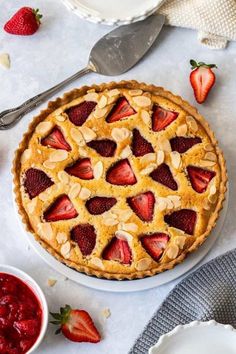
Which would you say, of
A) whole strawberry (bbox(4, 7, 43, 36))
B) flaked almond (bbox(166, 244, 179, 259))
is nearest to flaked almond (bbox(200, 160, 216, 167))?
flaked almond (bbox(166, 244, 179, 259))

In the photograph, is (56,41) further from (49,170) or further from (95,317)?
(95,317)

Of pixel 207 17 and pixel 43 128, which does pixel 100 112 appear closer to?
pixel 43 128

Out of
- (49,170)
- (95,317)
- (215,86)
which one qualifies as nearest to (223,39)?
(215,86)

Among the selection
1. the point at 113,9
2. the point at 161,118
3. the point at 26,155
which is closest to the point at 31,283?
the point at 26,155

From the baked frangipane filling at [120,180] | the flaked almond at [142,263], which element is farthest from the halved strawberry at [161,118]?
the flaked almond at [142,263]

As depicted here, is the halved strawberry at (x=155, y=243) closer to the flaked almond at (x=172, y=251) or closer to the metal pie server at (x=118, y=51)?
the flaked almond at (x=172, y=251)
